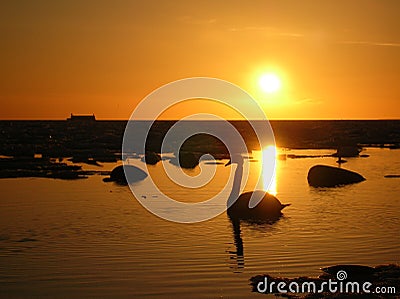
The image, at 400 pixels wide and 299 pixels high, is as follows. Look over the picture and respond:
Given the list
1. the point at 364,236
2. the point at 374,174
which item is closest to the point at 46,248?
the point at 364,236

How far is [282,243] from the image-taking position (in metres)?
16.4

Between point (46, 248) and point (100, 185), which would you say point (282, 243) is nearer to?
point (46, 248)

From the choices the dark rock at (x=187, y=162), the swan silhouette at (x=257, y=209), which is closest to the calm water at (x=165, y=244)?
the swan silhouette at (x=257, y=209)

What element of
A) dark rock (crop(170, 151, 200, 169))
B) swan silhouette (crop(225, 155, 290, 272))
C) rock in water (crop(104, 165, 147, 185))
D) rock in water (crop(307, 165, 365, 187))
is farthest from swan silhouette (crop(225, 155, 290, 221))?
dark rock (crop(170, 151, 200, 169))

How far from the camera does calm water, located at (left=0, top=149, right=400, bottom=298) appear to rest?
12.7m

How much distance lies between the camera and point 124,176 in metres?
32.5

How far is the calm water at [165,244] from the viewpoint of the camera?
12703 millimetres

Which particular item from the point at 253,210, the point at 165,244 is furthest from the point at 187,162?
the point at 165,244
